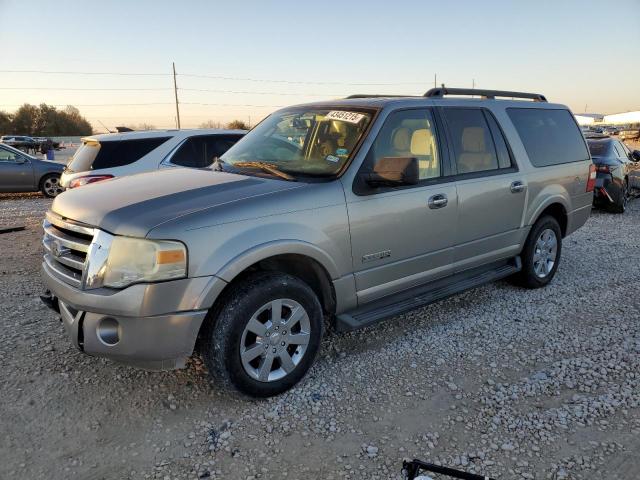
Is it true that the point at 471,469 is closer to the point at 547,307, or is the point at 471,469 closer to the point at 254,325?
the point at 254,325

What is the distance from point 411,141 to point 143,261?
227cm

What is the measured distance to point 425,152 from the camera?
4.00 m

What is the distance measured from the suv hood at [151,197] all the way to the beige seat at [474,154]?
1704 mm

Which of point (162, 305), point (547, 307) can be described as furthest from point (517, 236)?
point (162, 305)

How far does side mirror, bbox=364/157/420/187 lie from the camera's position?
3.30 m

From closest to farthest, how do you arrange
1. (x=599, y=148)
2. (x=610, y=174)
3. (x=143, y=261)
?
(x=143, y=261)
(x=610, y=174)
(x=599, y=148)

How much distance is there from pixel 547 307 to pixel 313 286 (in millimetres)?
2618

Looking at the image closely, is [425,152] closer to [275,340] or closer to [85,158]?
[275,340]

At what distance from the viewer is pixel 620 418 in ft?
9.78

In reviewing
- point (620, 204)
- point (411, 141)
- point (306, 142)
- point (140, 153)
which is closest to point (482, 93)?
point (411, 141)

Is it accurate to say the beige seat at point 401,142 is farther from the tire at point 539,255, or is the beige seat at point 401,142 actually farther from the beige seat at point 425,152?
the tire at point 539,255

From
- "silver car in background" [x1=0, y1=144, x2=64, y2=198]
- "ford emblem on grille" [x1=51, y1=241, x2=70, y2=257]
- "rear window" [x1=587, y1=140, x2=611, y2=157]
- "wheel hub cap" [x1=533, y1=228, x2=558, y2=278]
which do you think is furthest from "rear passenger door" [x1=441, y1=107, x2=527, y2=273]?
"silver car in background" [x1=0, y1=144, x2=64, y2=198]

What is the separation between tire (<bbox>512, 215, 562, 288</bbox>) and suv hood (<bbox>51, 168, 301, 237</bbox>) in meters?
2.95

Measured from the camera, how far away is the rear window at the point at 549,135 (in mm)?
4969
